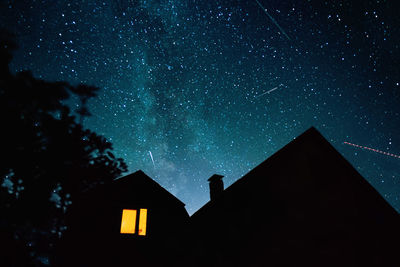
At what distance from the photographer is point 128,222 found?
41.2ft

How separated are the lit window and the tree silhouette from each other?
7.62 meters

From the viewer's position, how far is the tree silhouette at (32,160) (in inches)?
177

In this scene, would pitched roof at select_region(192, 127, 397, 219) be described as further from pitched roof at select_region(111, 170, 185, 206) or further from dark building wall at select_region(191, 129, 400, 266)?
pitched roof at select_region(111, 170, 185, 206)

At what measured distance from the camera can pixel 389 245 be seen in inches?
305

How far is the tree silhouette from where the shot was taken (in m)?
4.51

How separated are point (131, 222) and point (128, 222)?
160 mm

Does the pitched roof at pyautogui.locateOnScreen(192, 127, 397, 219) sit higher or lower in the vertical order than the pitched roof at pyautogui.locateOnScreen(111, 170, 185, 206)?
lower

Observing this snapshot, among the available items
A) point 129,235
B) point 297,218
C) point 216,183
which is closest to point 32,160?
point 297,218

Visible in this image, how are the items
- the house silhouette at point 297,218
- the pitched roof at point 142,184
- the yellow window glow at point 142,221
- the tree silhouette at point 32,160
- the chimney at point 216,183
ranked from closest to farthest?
1. the tree silhouette at point 32,160
2. the house silhouette at point 297,218
3. the yellow window glow at point 142,221
4. the pitched roof at point 142,184
5. the chimney at point 216,183

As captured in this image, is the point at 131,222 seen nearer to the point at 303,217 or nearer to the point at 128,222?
the point at 128,222

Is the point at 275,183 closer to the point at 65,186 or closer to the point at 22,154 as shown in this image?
the point at 65,186

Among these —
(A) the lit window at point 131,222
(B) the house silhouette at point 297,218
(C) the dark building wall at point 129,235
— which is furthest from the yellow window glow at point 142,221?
(B) the house silhouette at point 297,218

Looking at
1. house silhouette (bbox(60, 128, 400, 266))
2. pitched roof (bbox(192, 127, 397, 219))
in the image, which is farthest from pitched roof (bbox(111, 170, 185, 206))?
pitched roof (bbox(192, 127, 397, 219))

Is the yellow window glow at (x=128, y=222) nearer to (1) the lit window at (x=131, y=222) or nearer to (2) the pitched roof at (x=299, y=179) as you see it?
(1) the lit window at (x=131, y=222)
